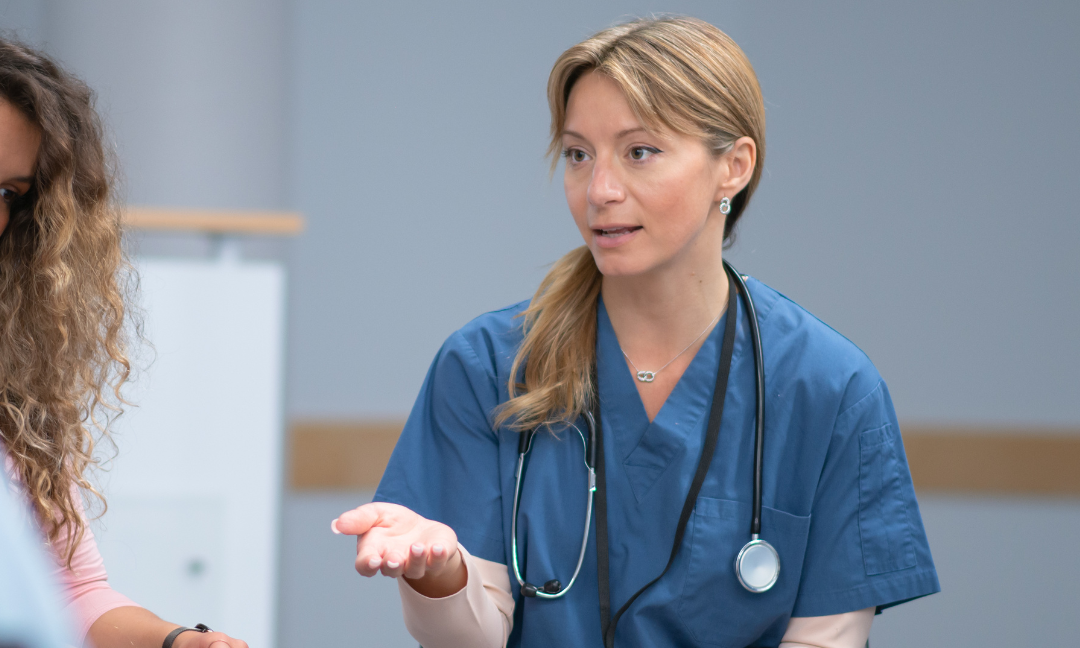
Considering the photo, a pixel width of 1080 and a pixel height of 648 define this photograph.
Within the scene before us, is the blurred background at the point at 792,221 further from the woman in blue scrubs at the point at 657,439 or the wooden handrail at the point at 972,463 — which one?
the woman in blue scrubs at the point at 657,439

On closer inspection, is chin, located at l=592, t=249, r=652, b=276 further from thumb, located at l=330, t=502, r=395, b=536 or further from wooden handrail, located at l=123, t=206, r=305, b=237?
wooden handrail, located at l=123, t=206, r=305, b=237

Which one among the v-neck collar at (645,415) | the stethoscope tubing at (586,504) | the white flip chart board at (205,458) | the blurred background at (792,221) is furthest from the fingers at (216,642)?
the blurred background at (792,221)

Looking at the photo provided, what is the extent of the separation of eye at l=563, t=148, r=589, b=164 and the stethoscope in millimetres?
296

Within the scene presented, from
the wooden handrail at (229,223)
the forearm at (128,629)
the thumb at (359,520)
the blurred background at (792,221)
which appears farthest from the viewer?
the blurred background at (792,221)

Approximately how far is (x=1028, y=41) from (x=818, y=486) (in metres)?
2.23

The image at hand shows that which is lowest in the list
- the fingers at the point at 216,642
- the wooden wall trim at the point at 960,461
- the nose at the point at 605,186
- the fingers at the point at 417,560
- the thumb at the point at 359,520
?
the wooden wall trim at the point at 960,461

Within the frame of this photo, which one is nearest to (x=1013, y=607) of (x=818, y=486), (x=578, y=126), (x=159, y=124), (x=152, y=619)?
(x=818, y=486)

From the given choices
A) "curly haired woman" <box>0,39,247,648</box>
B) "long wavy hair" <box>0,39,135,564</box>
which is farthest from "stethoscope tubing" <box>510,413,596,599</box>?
"long wavy hair" <box>0,39,135,564</box>

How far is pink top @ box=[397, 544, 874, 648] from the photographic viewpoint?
1.07m

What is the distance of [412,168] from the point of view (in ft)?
8.90

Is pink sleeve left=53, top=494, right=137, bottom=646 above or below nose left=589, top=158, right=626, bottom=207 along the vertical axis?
below

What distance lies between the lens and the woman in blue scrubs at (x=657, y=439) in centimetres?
114

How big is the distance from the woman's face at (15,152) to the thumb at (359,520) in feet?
1.91

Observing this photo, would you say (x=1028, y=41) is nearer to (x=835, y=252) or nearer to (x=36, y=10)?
(x=835, y=252)
